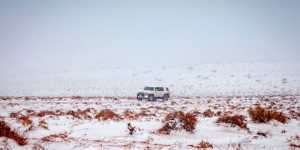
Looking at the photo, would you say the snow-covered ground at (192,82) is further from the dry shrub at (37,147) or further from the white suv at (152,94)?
the dry shrub at (37,147)

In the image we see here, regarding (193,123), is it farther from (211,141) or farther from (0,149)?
(0,149)

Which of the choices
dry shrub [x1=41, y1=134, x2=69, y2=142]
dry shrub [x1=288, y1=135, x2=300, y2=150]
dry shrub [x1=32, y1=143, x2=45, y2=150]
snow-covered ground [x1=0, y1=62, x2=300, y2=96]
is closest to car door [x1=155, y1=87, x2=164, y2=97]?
snow-covered ground [x1=0, y1=62, x2=300, y2=96]

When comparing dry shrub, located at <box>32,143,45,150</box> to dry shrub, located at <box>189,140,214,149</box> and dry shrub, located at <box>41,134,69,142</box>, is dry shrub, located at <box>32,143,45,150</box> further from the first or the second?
dry shrub, located at <box>189,140,214,149</box>

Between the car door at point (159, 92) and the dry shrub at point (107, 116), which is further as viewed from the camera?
the car door at point (159, 92)

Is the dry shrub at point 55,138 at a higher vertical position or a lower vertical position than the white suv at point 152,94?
lower

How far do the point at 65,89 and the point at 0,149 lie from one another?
4622 cm

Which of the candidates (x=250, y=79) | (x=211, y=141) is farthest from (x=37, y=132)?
(x=250, y=79)

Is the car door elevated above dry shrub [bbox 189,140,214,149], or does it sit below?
above

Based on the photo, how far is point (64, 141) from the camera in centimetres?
800

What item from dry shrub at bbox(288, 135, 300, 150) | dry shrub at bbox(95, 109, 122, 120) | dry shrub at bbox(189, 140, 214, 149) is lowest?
dry shrub at bbox(189, 140, 214, 149)

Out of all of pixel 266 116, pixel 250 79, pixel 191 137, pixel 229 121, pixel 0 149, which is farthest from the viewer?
pixel 250 79

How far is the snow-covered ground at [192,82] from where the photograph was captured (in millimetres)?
Answer: 46344

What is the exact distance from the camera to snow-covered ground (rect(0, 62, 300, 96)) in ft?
152

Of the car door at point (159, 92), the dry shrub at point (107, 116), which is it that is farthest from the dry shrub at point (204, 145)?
the car door at point (159, 92)
